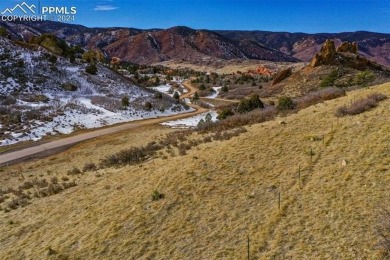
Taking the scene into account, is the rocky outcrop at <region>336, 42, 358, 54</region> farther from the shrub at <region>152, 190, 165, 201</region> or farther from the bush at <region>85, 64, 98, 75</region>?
the shrub at <region>152, 190, 165, 201</region>

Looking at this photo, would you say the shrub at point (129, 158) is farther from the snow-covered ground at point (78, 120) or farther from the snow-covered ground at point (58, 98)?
the snow-covered ground at point (58, 98)

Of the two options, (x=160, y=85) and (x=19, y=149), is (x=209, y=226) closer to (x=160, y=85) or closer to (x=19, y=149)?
(x=19, y=149)

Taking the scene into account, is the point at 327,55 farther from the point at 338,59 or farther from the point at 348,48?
the point at 348,48

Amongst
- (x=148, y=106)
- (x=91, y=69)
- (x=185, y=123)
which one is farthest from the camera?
(x=91, y=69)

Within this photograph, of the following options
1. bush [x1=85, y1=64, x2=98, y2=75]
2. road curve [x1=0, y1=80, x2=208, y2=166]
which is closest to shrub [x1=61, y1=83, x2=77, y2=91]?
bush [x1=85, y1=64, x2=98, y2=75]

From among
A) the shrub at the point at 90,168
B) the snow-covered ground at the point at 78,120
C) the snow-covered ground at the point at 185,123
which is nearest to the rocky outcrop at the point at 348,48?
the snow-covered ground at the point at 78,120

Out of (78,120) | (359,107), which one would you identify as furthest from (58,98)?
(359,107)

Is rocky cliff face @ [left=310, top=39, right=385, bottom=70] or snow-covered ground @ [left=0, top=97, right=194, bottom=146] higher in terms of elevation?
rocky cliff face @ [left=310, top=39, right=385, bottom=70]
